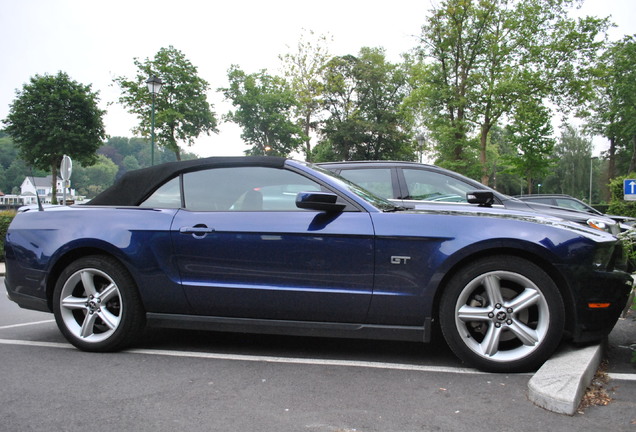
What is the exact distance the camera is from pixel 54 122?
3031 cm

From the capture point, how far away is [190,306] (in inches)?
147

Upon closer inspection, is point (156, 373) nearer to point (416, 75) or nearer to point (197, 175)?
point (197, 175)

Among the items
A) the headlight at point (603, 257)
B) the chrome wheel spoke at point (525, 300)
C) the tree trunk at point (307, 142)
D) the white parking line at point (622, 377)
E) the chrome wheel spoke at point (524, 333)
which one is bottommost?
the white parking line at point (622, 377)

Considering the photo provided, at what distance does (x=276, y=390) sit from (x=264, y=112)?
146 ft

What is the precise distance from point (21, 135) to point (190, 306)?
32714mm

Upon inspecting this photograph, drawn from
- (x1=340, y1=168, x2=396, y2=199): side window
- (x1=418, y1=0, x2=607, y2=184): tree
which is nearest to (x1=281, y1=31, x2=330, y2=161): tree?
(x1=418, y1=0, x2=607, y2=184): tree

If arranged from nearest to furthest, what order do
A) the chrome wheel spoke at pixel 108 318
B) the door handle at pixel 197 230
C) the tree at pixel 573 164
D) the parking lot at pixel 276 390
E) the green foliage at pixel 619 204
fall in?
the parking lot at pixel 276 390 → the door handle at pixel 197 230 → the chrome wheel spoke at pixel 108 318 → the green foliage at pixel 619 204 → the tree at pixel 573 164

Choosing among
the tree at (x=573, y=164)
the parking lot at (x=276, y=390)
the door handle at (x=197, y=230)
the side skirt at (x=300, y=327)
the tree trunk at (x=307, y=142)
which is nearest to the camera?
the parking lot at (x=276, y=390)

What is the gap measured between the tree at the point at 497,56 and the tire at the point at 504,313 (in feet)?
73.0

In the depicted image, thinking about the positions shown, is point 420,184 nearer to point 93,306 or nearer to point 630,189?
point 93,306

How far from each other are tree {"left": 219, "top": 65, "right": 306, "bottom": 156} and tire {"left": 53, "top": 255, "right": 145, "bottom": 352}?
40.1 m

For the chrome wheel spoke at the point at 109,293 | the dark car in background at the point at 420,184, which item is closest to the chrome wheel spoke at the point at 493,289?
the chrome wheel spoke at the point at 109,293

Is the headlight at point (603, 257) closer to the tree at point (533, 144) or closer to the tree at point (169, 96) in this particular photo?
the tree at point (533, 144)

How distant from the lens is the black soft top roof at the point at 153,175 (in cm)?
395
